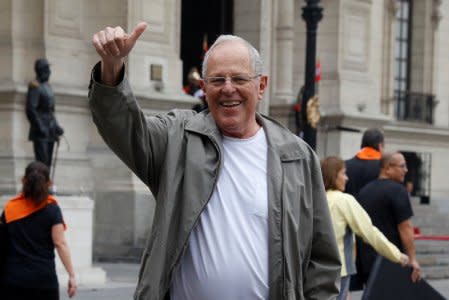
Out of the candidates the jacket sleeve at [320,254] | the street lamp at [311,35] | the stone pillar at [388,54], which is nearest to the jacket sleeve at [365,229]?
the jacket sleeve at [320,254]

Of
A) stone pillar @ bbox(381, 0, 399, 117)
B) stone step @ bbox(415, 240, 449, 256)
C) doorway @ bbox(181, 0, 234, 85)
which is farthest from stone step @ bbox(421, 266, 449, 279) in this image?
stone pillar @ bbox(381, 0, 399, 117)

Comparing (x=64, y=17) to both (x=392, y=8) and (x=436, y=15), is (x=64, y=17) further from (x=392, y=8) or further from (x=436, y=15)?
(x=436, y=15)

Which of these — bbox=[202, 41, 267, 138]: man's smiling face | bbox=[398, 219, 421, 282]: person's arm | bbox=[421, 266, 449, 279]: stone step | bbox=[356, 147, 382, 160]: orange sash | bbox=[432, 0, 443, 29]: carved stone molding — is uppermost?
bbox=[432, 0, 443, 29]: carved stone molding

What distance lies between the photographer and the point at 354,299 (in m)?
15.6

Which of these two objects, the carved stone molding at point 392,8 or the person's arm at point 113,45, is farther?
the carved stone molding at point 392,8

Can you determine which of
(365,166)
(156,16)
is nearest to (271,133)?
(365,166)

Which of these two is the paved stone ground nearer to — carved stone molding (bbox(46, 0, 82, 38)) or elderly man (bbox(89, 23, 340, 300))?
carved stone molding (bbox(46, 0, 82, 38))

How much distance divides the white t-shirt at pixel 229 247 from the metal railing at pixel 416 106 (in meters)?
28.3

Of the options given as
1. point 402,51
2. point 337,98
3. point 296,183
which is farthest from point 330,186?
point 402,51

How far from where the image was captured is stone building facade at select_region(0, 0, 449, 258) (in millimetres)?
20578

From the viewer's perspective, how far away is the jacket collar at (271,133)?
15.4ft

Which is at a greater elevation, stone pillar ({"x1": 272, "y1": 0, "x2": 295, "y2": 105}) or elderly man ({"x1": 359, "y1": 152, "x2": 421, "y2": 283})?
stone pillar ({"x1": 272, "y1": 0, "x2": 295, "y2": 105})

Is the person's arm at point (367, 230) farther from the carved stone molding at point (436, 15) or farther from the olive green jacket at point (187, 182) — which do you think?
the carved stone molding at point (436, 15)

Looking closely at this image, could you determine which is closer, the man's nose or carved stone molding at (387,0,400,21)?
the man's nose
